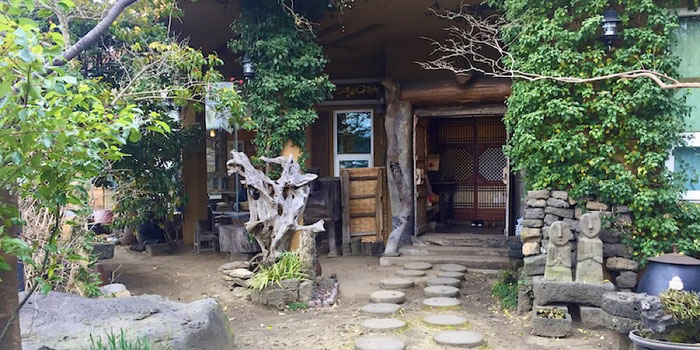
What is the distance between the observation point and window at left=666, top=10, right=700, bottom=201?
18.3 feet

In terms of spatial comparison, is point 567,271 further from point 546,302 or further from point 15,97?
point 15,97

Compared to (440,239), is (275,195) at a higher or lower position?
higher

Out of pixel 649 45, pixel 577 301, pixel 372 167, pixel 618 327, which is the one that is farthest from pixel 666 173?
pixel 372 167

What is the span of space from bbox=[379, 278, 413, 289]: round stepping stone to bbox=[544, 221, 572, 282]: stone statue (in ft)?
6.48

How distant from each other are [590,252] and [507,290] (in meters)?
1.35

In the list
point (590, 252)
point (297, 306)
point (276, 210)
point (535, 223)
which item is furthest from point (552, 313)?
point (276, 210)

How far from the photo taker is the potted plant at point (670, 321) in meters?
3.52

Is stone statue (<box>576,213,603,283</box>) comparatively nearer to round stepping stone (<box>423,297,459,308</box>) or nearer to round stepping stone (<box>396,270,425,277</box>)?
round stepping stone (<box>423,297,459,308</box>)

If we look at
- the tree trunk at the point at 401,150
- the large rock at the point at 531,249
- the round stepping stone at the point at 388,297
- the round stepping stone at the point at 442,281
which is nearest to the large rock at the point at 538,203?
the large rock at the point at 531,249

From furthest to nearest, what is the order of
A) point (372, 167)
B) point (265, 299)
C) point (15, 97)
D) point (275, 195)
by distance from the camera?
point (372, 167)
point (275, 195)
point (265, 299)
point (15, 97)

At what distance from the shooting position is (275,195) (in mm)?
6617

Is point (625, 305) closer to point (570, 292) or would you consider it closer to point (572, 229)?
point (570, 292)

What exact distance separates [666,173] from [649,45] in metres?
1.33

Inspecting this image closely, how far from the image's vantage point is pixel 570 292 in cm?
504
